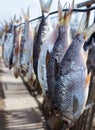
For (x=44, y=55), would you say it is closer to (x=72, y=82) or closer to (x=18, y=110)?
(x=72, y=82)

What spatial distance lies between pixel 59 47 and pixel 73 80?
1.26 ft

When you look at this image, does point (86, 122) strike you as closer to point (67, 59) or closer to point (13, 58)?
point (13, 58)

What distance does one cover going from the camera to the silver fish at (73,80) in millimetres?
2752

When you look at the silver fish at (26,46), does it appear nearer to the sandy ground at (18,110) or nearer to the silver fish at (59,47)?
the silver fish at (59,47)

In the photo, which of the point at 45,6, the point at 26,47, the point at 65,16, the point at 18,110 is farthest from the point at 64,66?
the point at 18,110

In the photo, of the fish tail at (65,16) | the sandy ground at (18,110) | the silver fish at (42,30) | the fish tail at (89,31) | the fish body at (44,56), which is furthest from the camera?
the sandy ground at (18,110)

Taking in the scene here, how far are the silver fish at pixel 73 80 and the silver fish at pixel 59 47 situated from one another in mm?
134

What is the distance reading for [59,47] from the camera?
305 centimetres

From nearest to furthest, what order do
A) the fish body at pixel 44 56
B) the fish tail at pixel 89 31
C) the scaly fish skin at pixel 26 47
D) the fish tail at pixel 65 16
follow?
the fish tail at pixel 89 31
the fish tail at pixel 65 16
the fish body at pixel 44 56
the scaly fish skin at pixel 26 47

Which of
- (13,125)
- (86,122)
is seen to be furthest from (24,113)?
(86,122)

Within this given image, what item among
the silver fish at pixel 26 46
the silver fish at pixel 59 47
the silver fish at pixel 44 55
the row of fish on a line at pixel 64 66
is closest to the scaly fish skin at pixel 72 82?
the row of fish on a line at pixel 64 66

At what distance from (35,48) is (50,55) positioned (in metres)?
0.55

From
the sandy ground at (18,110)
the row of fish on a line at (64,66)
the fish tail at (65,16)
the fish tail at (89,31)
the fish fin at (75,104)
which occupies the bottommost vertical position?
the sandy ground at (18,110)

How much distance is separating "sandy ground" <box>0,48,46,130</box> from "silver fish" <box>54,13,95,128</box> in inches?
198
